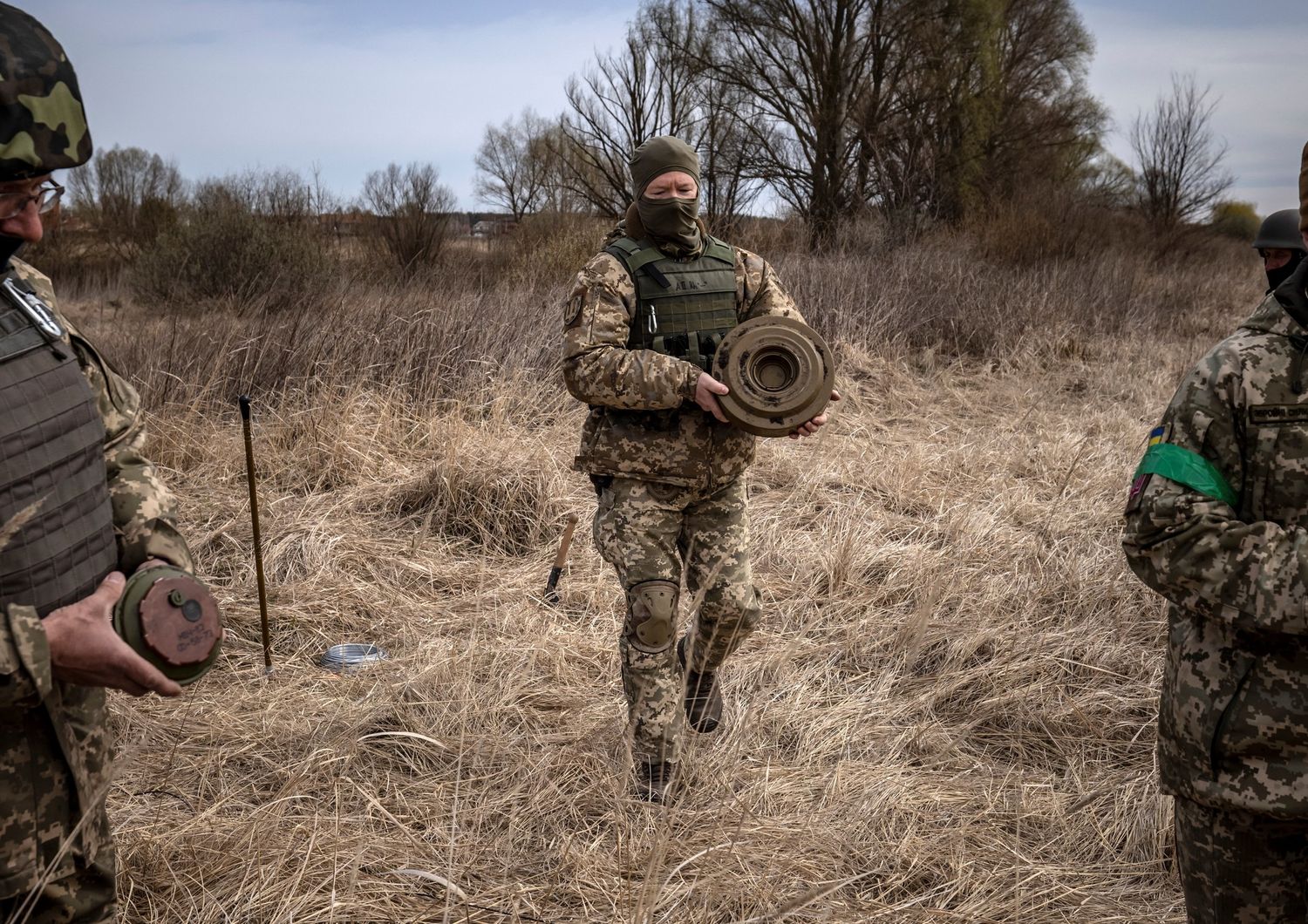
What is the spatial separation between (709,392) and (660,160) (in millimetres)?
758

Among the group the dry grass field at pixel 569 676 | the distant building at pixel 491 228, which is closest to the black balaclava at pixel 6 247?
the dry grass field at pixel 569 676

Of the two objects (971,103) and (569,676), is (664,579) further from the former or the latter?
(971,103)

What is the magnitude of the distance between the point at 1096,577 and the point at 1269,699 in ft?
11.0

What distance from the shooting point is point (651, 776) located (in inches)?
118


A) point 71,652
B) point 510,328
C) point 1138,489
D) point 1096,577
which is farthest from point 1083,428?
point 71,652

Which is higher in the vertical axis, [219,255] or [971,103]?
[971,103]

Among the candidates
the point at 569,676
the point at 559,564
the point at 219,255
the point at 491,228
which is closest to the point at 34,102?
the point at 569,676

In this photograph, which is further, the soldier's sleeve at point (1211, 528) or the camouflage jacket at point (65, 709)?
the soldier's sleeve at point (1211, 528)

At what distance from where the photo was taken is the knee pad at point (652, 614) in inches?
117

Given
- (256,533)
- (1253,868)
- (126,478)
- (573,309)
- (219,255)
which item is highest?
(219,255)

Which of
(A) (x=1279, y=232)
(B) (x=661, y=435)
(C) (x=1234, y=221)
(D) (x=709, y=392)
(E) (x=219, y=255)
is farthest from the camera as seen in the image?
(C) (x=1234, y=221)

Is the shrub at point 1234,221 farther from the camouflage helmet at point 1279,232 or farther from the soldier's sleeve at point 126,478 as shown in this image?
the soldier's sleeve at point 126,478

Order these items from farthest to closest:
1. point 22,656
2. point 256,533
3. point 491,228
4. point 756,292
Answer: point 491,228, point 256,533, point 756,292, point 22,656

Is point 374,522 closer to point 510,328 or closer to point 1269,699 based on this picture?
point 510,328
